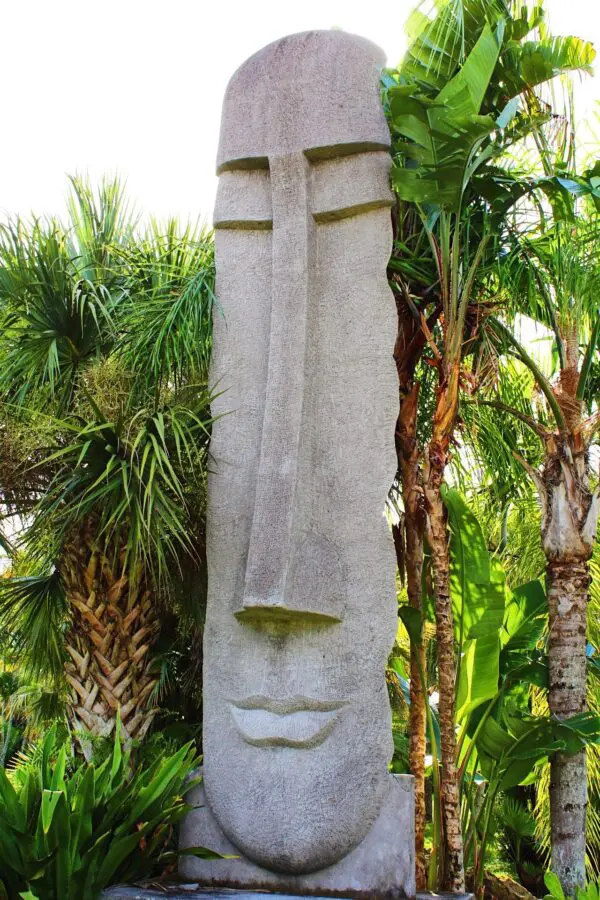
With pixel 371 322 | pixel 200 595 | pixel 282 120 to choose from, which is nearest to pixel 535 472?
pixel 371 322

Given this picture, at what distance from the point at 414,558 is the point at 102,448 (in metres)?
2.50

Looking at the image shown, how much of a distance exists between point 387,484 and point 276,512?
776 mm

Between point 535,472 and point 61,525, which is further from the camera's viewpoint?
point 535,472

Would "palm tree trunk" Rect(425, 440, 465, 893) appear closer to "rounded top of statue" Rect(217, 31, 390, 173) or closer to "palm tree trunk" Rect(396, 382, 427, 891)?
"palm tree trunk" Rect(396, 382, 427, 891)

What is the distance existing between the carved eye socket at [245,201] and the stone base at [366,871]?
4090 mm

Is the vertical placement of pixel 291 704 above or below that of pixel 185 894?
above

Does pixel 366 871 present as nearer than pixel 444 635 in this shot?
Yes

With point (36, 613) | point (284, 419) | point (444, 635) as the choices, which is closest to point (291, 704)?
point (444, 635)

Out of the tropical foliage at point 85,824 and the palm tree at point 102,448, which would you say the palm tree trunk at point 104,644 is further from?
the tropical foliage at point 85,824

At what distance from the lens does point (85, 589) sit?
6969mm

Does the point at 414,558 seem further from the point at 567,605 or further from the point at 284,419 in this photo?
the point at 284,419

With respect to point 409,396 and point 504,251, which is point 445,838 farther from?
point 504,251

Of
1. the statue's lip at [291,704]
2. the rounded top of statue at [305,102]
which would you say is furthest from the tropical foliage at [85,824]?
the rounded top of statue at [305,102]

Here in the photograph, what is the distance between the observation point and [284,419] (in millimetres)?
6754
